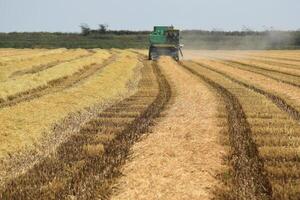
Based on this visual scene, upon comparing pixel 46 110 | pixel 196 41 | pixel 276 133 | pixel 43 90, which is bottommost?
pixel 196 41

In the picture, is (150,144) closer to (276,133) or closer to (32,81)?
(276,133)

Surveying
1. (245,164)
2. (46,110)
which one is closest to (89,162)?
(245,164)

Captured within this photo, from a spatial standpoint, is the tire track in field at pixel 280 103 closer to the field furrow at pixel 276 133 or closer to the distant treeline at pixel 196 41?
the field furrow at pixel 276 133

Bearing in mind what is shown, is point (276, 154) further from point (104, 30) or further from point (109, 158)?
point (104, 30)

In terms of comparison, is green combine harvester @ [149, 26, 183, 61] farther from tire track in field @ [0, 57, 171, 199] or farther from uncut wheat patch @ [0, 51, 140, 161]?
tire track in field @ [0, 57, 171, 199]

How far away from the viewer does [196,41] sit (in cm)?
10388

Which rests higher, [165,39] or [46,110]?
[46,110]

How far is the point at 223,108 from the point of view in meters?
18.5

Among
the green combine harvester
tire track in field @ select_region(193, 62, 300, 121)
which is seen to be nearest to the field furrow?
tire track in field @ select_region(193, 62, 300, 121)

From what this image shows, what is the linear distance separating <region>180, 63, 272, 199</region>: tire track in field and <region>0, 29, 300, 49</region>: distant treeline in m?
83.9

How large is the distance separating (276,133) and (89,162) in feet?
15.6

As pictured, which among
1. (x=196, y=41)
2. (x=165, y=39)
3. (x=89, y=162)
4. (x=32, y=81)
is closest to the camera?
(x=89, y=162)

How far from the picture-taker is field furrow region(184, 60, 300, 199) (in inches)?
384

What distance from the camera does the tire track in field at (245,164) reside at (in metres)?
9.12
